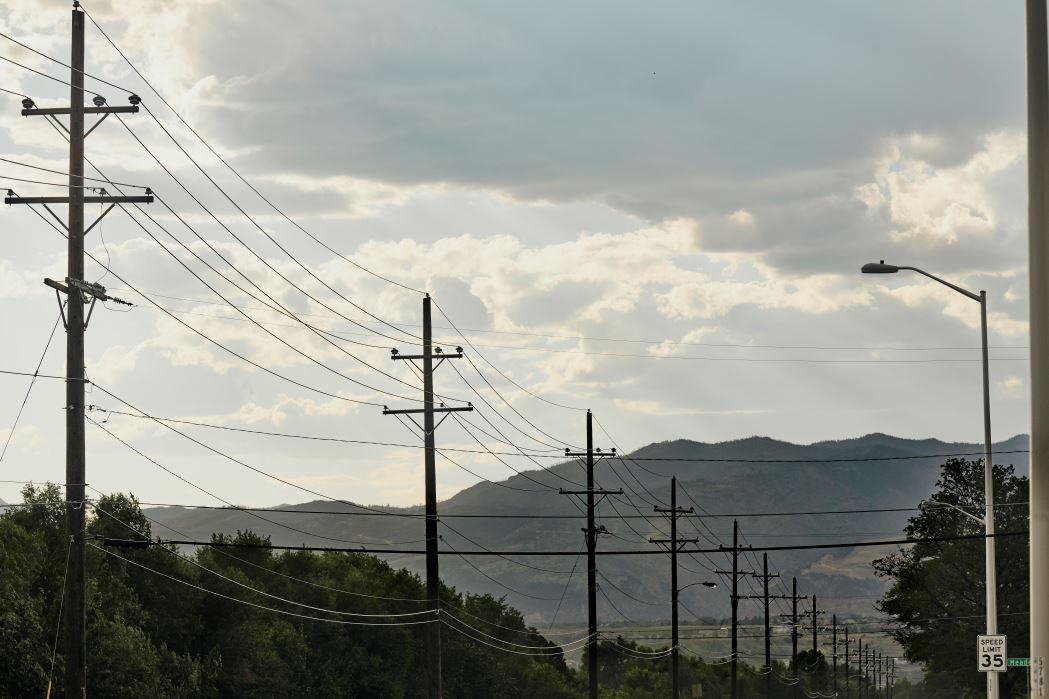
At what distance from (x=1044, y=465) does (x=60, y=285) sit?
71.9ft

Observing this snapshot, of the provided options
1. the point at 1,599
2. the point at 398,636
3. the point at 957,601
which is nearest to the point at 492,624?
the point at 398,636

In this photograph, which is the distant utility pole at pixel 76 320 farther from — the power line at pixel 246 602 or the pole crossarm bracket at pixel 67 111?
the power line at pixel 246 602

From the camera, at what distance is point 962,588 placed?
3664 inches

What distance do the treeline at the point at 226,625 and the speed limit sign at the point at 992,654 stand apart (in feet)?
102

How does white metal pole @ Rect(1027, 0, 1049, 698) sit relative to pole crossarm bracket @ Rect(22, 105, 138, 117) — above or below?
below

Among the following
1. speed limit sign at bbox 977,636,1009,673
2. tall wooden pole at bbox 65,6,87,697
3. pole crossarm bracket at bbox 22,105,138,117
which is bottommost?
speed limit sign at bbox 977,636,1009,673

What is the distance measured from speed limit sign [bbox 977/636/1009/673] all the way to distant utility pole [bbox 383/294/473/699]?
1704 centimetres

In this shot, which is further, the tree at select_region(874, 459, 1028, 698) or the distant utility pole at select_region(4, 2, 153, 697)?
the tree at select_region(874, 459, 1028, 698)

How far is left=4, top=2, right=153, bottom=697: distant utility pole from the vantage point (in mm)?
26953

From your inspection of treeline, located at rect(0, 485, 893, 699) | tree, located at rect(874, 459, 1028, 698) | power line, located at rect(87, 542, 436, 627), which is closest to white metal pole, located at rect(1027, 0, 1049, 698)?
treeline, located at rect(0, 485, 893, 699)

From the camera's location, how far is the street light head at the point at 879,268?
1253 inches

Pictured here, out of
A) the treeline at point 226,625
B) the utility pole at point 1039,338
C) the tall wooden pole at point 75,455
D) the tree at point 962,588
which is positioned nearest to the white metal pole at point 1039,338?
the utility pole at point 1039,338

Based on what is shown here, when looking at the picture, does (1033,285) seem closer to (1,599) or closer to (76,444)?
(76,444)

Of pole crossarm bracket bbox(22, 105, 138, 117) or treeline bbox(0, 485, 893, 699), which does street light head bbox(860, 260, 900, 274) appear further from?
treeline bbox(0, 485, 893, 699)
